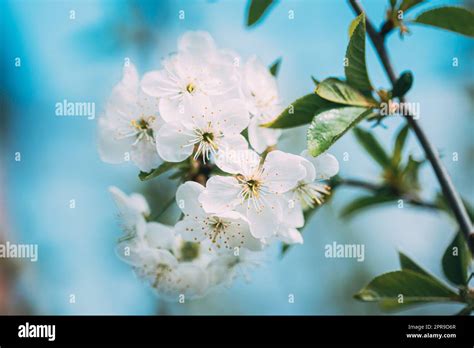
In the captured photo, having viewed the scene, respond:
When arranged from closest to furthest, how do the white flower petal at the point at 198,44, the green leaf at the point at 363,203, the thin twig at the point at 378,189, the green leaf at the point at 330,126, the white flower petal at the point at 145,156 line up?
the green leaf at the point at 330,126 → the white flower petal at the point at 145,156 → the white flower petal at the point at 198,44 → the thin twig at the point at 378,189 → the green leaf at the point at 363,203

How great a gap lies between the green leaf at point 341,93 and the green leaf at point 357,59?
2 cm

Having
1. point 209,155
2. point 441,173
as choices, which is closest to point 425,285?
point 441,173

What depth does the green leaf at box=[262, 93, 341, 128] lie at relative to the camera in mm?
1198

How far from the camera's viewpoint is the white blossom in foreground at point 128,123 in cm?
122

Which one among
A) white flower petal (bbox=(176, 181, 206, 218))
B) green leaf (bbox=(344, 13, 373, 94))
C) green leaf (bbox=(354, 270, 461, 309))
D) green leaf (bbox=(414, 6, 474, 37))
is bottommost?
green leaf (bbox=(354, 270, 461, 309))

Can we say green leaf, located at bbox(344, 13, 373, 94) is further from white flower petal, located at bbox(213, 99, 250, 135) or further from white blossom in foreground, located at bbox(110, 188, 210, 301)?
white blossom in foreground, located at bbox(110, 188, 210, 301)

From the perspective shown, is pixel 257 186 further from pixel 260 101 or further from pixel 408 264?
pixel 408 264

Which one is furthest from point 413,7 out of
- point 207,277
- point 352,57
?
point 207,277

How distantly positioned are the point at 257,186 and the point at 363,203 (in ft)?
2.55

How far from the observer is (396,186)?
5.92ft

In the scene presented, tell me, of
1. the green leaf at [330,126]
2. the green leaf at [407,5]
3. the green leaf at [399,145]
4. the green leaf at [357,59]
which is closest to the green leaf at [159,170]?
the green leaf at [330,126]

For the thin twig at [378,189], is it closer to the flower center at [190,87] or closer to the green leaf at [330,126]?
the green leaf at [330,126]

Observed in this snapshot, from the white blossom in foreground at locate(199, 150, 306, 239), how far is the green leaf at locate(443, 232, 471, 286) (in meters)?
0.48

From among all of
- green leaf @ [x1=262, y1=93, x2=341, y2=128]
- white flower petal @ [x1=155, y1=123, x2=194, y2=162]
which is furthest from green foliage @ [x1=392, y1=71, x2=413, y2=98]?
white flower petal @ [x1=155, y1=123, x2=194, y2=162]
